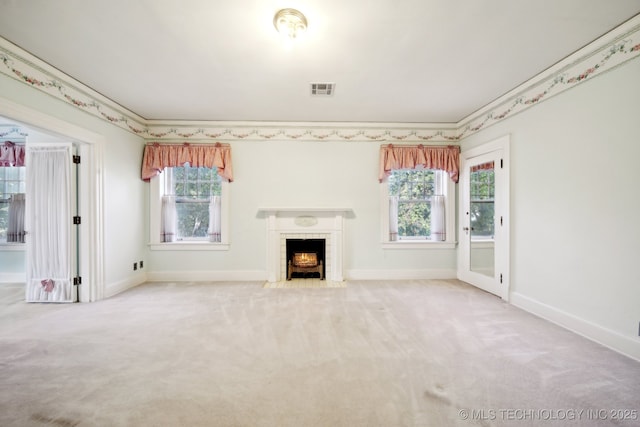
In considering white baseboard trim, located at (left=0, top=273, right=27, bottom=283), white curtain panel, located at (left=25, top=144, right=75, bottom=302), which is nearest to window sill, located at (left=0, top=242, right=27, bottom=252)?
white baseboard trim, located at (left=0, top=273, right=27, bottom=283)

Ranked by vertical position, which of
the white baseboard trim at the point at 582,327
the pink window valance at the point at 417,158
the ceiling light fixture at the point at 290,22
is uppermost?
the ceiling light fixture at the point at 290,22

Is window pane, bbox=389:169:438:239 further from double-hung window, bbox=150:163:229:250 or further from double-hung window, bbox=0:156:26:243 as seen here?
double-hung window, bbox=0:156:26:243

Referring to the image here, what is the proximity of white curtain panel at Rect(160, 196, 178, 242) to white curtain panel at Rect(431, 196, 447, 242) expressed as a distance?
4.45 meters

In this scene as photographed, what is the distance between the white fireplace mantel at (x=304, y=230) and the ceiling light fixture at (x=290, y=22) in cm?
262

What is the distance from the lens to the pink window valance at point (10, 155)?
417cm

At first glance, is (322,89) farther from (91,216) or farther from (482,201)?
(91,216)

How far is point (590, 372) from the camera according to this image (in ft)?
6.11

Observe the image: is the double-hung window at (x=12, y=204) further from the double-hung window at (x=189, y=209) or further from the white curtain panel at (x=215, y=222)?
the white curtain panel at (x=215, y=222)

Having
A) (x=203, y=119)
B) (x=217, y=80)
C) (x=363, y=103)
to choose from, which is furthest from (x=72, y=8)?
(x=363, y=103)

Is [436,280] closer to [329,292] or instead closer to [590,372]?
[329,292]

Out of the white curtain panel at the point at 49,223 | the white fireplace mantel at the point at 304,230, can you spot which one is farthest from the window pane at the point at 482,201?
the white curtain panel at the point at 49,223

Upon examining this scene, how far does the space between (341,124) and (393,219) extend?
72.3 inches

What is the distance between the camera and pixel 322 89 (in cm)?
314

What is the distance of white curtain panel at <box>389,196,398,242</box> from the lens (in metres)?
4.47
